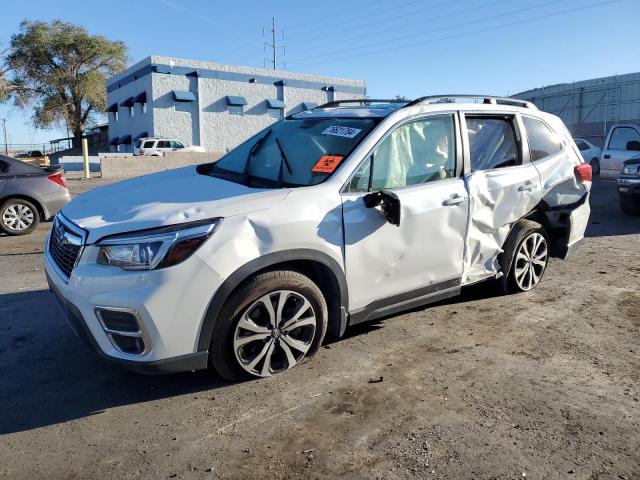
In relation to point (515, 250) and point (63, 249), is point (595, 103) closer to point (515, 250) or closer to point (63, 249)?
point (515, 250)

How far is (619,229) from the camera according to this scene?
9016mm

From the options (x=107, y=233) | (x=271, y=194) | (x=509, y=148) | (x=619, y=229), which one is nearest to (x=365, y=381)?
(x=271, y=194)

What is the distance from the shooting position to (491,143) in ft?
15.6

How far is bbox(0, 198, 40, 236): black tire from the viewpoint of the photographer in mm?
8695

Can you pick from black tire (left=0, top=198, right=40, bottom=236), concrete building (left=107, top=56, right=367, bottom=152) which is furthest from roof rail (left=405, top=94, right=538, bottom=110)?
concrete building (left=107, top=56, right=367, bottom=152)

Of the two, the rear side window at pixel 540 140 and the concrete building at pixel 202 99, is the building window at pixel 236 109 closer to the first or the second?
the concrete building at pixel 202 99

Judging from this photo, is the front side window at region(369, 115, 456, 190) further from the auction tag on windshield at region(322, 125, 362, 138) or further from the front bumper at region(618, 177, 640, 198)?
the front bumper at region(618, 177, 640, 198)

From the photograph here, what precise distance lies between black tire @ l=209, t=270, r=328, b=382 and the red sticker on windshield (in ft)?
2.58

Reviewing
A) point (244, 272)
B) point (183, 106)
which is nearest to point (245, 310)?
point (244, 272)

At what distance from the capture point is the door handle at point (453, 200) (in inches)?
162

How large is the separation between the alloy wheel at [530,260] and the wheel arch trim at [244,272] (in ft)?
7.90

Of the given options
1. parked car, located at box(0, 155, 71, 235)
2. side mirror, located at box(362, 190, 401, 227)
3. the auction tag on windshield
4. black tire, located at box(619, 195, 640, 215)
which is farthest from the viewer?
black tire, located at box(619, 195, 640, 215)

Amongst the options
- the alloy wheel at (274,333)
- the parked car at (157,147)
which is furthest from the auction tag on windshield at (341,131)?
the parked car at (157,147)

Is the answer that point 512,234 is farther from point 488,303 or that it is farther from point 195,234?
point 195,234
